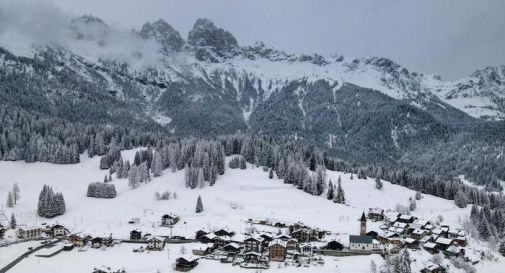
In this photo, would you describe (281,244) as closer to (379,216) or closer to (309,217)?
(309,217)

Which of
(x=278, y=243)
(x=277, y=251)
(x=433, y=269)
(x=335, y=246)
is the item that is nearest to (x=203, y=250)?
(x=277, y=251)

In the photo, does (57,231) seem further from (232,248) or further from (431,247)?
(431,247)

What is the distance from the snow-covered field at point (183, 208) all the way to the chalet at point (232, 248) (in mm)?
7302

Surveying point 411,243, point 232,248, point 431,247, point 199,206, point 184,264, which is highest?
point 199,206

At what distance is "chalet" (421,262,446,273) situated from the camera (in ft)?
297

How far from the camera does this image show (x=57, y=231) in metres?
115

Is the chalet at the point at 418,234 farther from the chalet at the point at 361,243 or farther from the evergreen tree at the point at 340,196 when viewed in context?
the evergreen tree at the point at 340,196

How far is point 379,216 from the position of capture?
13662 centimetres

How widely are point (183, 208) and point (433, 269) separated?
63522 millimetres

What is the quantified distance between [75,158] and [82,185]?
3353cm

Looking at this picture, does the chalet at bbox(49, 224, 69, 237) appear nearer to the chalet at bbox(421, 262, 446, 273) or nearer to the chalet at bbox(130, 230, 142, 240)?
the chalet at bbox(130, 230, 142, 240)

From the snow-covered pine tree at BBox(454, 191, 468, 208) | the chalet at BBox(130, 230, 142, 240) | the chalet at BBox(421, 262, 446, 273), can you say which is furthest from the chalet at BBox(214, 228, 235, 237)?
the snow-covered pine tree at BBox(454, 191, 468, 208)

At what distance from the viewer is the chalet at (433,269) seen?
3565 inches

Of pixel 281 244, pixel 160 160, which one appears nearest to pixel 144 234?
pixel 281 244
